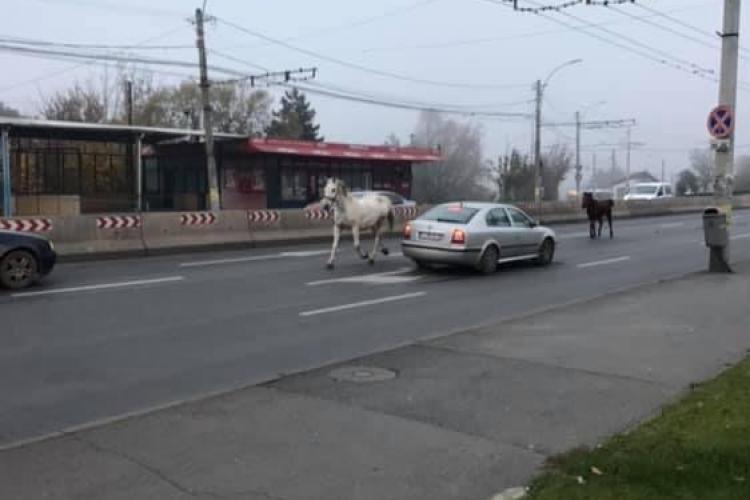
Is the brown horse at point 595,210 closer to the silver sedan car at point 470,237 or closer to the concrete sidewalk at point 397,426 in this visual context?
the silver sedan car at point 470,237

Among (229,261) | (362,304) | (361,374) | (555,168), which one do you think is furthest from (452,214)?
(555,168)

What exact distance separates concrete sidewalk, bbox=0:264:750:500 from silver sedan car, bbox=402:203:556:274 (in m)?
7.05

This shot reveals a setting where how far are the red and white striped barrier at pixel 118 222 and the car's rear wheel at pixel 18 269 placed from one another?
22.4 feet

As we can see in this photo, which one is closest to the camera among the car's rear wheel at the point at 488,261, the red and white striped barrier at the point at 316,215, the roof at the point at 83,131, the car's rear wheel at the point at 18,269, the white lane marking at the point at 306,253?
the car's rear wheel at the point at 18,269

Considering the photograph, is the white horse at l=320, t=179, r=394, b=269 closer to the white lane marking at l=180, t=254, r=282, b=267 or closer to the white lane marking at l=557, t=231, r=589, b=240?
the white lane marking at l=180, t=254, r=282, b=267

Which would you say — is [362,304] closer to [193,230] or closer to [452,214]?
[452,214]

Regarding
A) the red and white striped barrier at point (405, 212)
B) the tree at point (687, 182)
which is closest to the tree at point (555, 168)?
the tree at point (687, 182)

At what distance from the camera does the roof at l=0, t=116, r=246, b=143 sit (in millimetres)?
34562

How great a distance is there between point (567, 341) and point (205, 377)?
13.4ft

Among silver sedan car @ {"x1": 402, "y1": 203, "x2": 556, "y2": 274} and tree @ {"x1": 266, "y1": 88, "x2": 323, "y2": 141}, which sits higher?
tree @ {"x1": 266, "y1": 88, "x2": 323, "y2": 141}

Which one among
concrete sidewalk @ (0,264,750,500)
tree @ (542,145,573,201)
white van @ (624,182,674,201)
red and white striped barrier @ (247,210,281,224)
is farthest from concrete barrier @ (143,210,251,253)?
tree @ (542,145,573,201)

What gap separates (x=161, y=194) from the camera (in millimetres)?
48875

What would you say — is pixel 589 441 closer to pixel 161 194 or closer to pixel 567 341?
pixel 567 341

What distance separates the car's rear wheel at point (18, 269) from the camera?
14.3 meters
